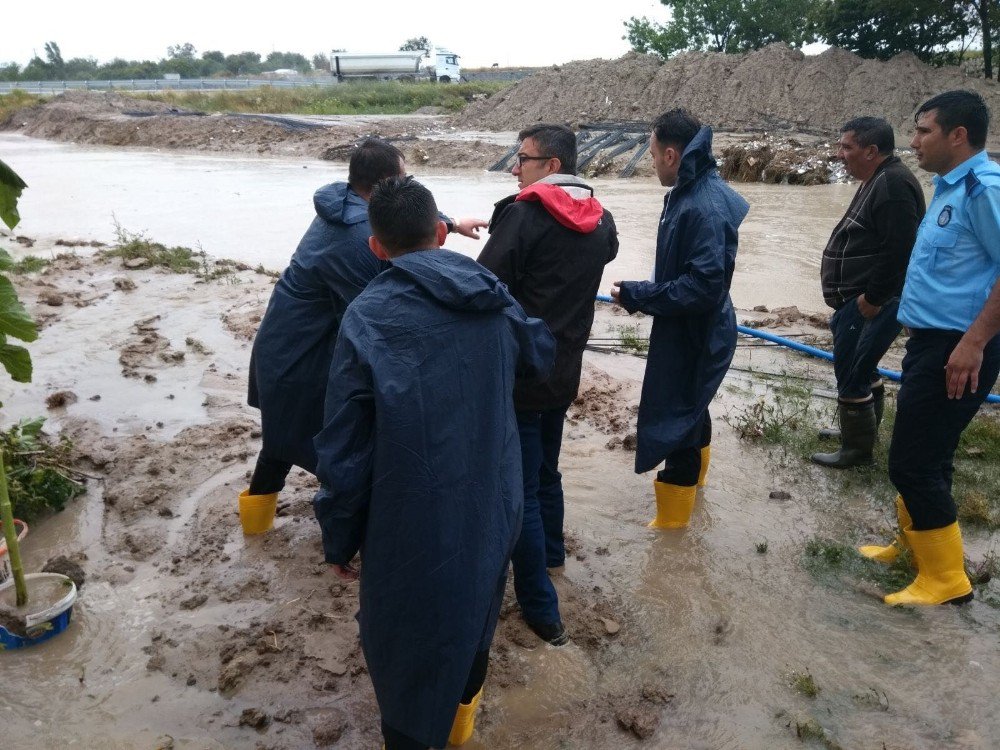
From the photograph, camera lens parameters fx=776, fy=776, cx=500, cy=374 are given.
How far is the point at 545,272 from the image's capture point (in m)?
2.90

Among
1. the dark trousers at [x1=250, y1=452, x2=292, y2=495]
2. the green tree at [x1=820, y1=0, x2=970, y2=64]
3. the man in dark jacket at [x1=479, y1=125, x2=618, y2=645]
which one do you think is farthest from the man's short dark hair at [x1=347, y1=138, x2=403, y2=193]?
the green tree at [x1=820, y1=0, x2=970, y2=64]

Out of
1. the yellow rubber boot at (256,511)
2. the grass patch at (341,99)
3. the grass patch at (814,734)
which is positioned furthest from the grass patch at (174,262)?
the grass patch at (341,99)

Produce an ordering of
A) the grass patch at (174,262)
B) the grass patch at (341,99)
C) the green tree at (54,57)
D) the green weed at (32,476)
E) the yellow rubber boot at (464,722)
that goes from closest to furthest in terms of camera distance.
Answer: the yellow rubber boot at (464,722) → the green weed at (32,476) → the grass patch at (174,262) → the grass patch at (341,99) → the green tree at (54,57)

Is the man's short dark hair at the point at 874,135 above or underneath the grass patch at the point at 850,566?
above

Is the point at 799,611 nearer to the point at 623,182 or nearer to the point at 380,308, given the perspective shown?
the point at 380,308

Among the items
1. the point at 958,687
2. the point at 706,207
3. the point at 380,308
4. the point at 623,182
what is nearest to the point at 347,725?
the point at 380,308

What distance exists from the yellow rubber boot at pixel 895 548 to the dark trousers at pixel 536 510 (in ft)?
5.05

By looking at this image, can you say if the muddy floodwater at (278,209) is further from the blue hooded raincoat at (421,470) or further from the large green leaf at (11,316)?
the large green leaf at (11,316)

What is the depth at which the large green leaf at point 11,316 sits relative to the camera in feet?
8.84

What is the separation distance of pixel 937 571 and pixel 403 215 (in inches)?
103

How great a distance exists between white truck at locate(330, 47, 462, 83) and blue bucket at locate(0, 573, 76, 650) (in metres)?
52.0

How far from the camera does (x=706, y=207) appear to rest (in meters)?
3.26

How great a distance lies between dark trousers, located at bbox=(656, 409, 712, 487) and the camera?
3674 millimetres

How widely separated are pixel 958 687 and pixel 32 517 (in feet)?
13.8
